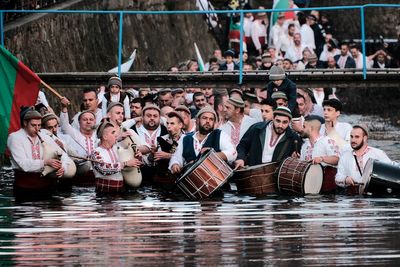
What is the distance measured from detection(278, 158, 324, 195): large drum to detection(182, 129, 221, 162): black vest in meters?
0.91

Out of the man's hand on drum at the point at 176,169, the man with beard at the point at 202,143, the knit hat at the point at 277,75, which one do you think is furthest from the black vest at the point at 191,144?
the knit hat at the point at 277,75

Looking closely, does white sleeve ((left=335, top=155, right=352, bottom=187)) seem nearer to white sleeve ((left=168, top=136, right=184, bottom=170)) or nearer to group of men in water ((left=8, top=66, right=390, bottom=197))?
group of men in water ((left=8, top=66, right=390, bottom=197))

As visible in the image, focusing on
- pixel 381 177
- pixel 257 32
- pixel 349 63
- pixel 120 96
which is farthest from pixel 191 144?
pixel 257 32

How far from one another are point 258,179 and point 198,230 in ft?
14.4

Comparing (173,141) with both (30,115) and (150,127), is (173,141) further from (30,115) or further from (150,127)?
(30,115)

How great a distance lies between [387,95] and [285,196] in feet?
71.7

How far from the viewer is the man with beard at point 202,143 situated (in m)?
23.7

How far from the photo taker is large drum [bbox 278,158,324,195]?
76.4 ft

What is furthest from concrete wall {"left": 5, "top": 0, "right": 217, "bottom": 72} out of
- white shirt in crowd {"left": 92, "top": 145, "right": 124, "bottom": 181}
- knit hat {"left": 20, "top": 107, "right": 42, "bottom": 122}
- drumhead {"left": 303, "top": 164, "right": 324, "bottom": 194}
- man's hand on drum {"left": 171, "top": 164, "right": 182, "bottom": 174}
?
drumhead {"left": 303, "top": 164, "right": 324, "bottom": 194}

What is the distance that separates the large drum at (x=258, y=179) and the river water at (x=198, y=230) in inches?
7.2

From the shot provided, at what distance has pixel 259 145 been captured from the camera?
949 inches

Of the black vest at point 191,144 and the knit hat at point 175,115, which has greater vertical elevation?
the knit hat at point 175,115

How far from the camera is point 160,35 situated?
43375 millimetres

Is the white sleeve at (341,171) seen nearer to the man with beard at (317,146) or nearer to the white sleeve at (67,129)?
the man with beard at (317,146)
